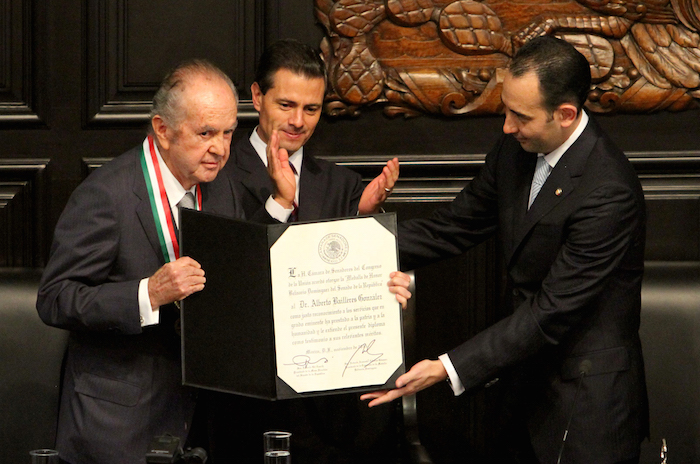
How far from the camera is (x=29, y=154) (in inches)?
137

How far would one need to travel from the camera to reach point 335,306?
2373 millimetres

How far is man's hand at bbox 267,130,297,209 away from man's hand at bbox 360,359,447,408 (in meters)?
0.62

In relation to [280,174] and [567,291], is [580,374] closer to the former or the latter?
[567,291]

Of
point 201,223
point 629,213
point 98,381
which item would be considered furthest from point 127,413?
point 629,213

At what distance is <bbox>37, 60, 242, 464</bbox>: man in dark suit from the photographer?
225 centimetres

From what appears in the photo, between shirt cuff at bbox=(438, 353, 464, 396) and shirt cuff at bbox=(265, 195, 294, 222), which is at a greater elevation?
shirt cuff at bbox=(265, 195, 294, 222)

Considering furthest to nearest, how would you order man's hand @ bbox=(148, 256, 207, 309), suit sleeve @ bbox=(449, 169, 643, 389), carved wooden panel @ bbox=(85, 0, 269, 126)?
1. carved wooden panel @ bbox=(85, 0, 269, 126)
2. suit sleeve @ bbox=(449, 169, 643, 389)
3. man's hand @ bbox=(148, 256, 207, 309)

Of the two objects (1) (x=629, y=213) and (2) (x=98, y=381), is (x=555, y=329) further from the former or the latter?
(2) (x=98, y=381)

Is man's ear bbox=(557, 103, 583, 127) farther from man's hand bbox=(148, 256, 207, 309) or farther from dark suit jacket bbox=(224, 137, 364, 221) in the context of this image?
man's hand bbox=(148, 256, 207, 309)

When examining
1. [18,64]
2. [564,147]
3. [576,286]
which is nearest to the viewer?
[576,286]

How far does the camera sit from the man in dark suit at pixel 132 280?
7.38 feet

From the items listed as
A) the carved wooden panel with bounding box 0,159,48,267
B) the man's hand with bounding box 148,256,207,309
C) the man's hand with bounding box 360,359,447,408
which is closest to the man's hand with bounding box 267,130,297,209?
the man's hand with bounding box 148,256,207,309

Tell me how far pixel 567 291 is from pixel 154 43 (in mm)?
1868
